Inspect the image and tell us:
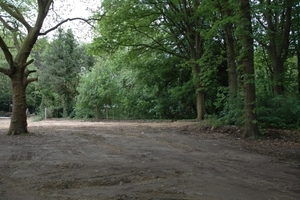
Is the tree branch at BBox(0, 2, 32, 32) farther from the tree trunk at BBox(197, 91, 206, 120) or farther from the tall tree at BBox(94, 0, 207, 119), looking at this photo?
the tree trunk at BBox(197, 91, 206, 120)

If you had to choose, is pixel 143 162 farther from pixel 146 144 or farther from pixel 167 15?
pixel 167 15

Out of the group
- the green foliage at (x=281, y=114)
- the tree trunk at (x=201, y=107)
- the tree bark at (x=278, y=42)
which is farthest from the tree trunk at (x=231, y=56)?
the tree trunk at (x=201, y=107)

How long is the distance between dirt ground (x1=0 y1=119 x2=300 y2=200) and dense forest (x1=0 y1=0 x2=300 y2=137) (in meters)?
3.98

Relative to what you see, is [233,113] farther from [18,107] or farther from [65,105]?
[65,105]

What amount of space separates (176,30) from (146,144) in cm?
1323

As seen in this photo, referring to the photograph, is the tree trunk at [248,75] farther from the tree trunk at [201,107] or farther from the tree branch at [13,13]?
the tree branch at [13,13]

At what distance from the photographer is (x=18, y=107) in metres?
12.4

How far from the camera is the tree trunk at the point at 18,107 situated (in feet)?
40.6

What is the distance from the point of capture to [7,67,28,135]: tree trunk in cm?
1237

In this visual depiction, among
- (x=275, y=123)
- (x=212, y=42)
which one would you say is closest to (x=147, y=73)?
(x=212, y=42)

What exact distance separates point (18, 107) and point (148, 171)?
874 centimetres

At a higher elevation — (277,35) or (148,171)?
(277,35)

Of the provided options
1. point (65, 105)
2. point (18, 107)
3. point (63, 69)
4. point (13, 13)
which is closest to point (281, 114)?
point (18, 107)

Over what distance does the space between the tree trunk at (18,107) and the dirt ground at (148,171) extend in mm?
2822
